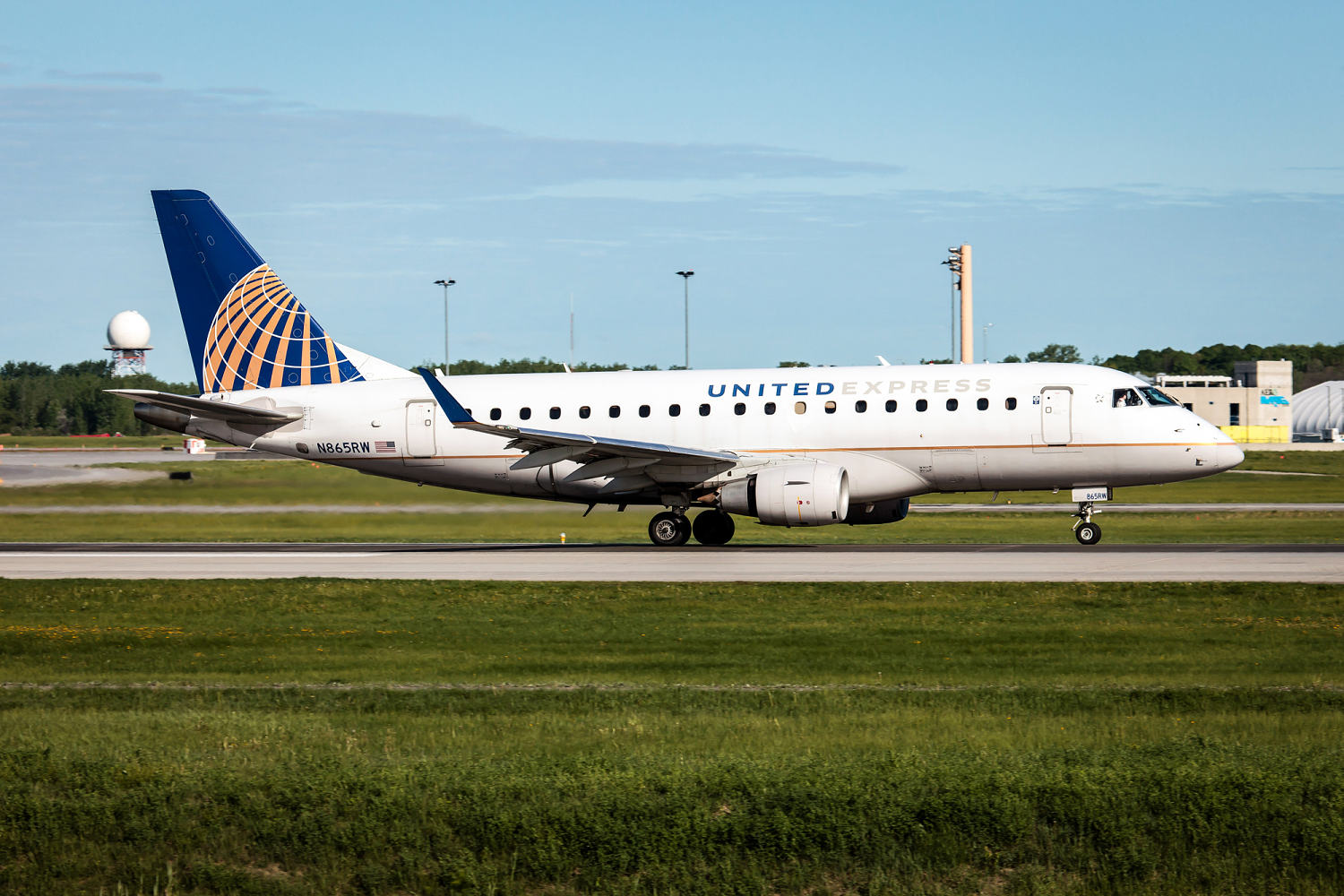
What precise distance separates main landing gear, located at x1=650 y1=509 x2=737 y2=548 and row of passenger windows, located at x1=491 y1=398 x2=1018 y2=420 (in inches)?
98.2

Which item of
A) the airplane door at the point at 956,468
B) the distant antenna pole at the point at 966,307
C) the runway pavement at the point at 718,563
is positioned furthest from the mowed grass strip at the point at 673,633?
the distant antenna pole at the point at 966,307

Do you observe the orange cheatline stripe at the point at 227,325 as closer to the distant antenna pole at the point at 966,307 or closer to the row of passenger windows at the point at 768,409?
the row of passenger windows at the point at 768,409

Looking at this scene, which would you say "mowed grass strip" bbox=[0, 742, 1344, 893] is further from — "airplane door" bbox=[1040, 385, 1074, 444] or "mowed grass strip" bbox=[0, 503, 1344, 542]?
"mowed grass strip" bbox=[0, 503, 1344, 542]

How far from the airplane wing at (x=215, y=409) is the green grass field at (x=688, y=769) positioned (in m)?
15.1

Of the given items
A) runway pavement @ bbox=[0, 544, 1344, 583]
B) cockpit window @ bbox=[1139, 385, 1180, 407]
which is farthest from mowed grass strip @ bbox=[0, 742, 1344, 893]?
cockpit window @ bbox=[1139, 385, 1180, 407]

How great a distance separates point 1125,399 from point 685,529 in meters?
10.7

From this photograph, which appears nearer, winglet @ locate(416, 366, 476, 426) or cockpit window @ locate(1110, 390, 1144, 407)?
winglet @ locate(416, 366, 476, 426)

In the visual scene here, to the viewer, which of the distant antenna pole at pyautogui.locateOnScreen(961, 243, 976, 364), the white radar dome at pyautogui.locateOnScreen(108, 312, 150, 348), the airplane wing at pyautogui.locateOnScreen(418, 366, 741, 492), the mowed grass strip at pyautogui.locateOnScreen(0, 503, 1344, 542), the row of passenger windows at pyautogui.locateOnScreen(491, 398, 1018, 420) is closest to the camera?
the airplane wing at pyautogui.locateOnScreen(418, 366, 741, 492)

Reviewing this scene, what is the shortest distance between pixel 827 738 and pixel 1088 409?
20.9 meters

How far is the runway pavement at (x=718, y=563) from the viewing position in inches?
962

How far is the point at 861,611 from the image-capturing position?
19828mm

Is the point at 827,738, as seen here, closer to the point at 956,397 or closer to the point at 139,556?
the point at 956,397

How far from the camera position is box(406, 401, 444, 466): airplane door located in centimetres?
3369

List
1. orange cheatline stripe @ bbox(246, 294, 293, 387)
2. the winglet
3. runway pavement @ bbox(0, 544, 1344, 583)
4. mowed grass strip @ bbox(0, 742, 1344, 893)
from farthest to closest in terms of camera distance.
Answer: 1. orange cheatline stripe @ bbox(246, 294, 293, 387)
2. the winglet
3. runway pavement @ bbox(0, 544, 1344, 583)
4. mowed grass strip @ bbox(0, 742, 1344, 893)
